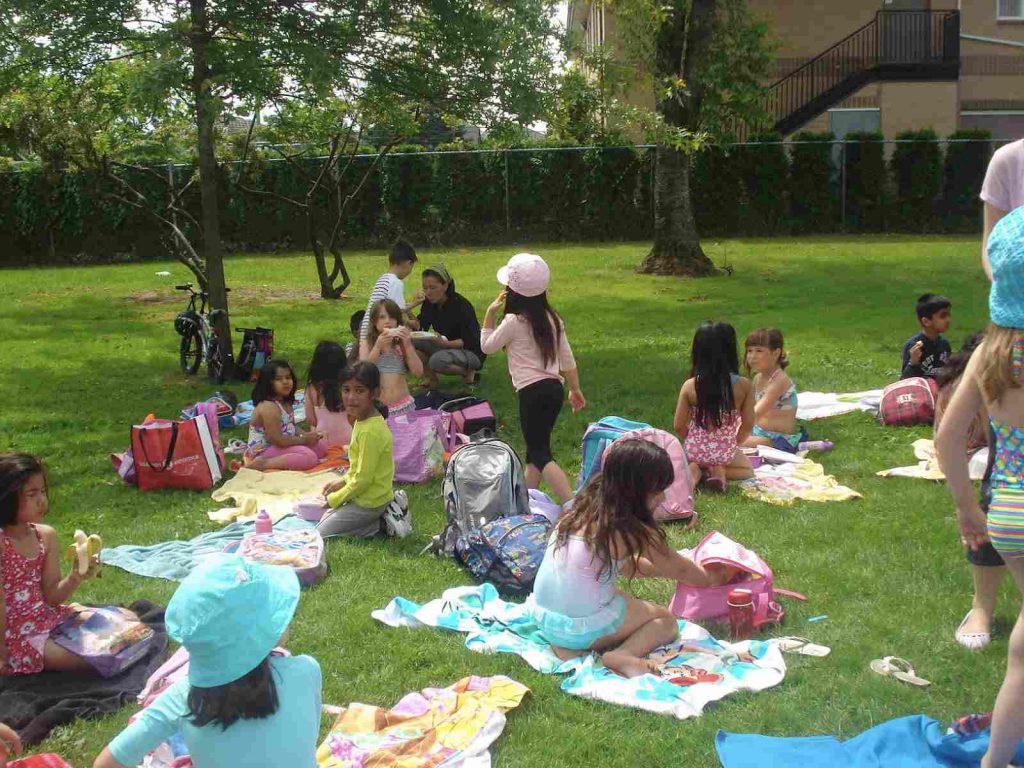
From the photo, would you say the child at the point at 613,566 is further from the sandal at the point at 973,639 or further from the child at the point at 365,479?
the child at the point at 365,479

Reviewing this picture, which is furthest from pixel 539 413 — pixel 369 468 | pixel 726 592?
pixel 726 592

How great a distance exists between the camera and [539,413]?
657 cm

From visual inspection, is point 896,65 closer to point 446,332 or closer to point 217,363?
point 446,332

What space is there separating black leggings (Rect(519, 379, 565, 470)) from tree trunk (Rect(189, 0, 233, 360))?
16.6ft

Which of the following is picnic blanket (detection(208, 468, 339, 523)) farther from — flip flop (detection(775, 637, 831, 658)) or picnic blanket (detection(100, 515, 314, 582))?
flip flop (detection(775, 637, 831, 658))

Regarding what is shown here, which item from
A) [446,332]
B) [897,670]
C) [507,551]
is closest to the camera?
[897,670]

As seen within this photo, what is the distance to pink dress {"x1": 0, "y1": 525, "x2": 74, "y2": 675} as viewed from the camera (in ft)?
14.8

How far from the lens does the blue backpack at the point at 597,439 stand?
689cm

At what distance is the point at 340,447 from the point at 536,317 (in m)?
2.54

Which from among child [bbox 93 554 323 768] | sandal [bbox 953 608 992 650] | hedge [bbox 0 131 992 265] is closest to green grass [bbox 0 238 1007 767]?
sandal [bbox 953 608 992 650]

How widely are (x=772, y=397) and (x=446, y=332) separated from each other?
11.8ft

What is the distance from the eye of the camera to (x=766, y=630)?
4906 millimetres

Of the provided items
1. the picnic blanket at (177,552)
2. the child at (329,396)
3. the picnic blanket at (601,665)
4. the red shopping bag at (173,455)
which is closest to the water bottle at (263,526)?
the picnic blanket at (177,552)

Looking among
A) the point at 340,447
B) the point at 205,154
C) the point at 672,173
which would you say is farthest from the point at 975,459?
the point at 672,173
